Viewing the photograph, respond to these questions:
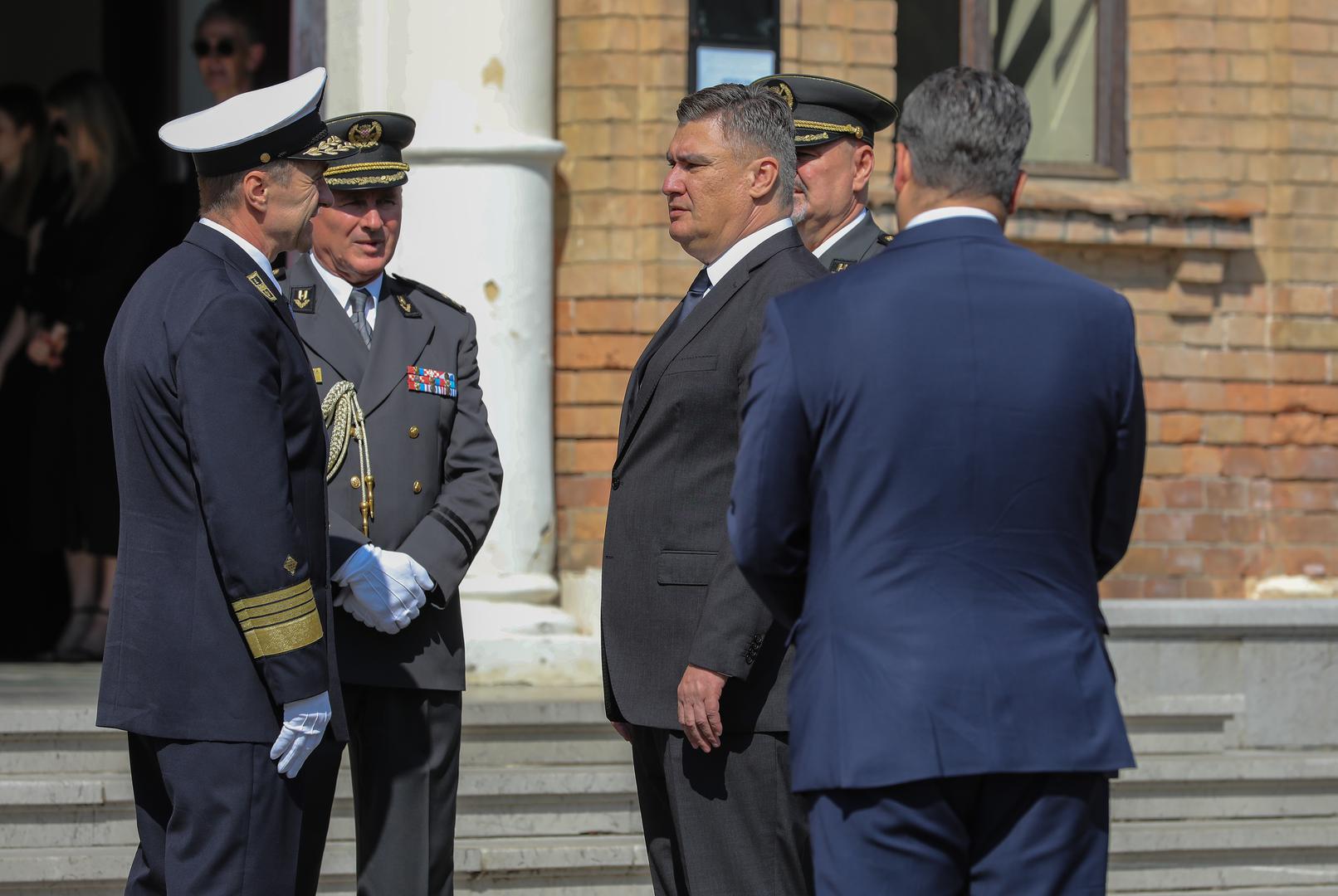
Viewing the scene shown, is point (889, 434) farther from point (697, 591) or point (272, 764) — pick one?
point (272, 764)

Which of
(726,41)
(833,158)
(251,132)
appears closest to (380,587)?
(251,132)

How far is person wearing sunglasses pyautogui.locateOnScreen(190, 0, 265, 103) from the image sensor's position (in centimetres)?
743

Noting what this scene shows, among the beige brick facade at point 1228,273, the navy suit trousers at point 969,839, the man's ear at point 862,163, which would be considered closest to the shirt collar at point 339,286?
the man's ear at point 862,163

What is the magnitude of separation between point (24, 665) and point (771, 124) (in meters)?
4.55

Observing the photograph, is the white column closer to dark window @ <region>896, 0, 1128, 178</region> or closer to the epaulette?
dark window @ <region>896, 0, 1128, 178</region>

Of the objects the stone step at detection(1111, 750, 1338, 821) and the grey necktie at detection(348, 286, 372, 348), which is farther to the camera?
the stone step at detection(1111, 750, 1338, 821)

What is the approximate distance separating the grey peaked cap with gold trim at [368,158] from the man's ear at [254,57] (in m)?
3.24

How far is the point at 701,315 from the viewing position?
11.7 feet

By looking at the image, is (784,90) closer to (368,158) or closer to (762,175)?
(762,175)

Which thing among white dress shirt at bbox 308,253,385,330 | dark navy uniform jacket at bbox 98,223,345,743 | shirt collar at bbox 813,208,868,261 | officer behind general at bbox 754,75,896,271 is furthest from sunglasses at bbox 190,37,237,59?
dark navy uniform jacket at bbox 98,223,345,743

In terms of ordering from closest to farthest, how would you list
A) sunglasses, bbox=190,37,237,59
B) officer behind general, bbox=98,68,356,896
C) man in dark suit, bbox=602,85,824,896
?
1. officer behind general, bbox=98,68,356,896
2. man in dark suit, bbox=602,85,824,896
3. sunglasses, bbox=190,37,237,59

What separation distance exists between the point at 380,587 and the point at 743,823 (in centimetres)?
102

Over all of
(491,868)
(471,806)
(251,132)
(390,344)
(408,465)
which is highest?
(251,132)

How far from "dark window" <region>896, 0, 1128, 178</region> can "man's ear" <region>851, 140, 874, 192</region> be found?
3326 millimetres
